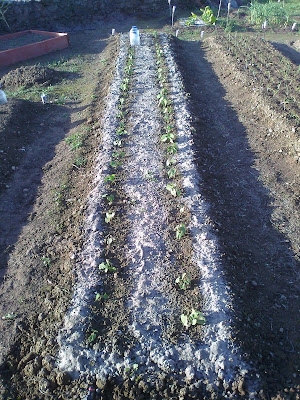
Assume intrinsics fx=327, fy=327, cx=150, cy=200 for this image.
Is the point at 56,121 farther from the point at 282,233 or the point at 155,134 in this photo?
the point at 282,233

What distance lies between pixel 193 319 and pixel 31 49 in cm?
1240

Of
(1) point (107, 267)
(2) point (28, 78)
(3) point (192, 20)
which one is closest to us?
(1) point (107, 267)

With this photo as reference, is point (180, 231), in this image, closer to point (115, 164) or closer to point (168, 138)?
point (115, 164)

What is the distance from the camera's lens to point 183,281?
4.46 m

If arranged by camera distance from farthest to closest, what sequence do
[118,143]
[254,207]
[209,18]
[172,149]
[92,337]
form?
[209,18] < [118,143] < [172,149] < [254,207] < [92,337]

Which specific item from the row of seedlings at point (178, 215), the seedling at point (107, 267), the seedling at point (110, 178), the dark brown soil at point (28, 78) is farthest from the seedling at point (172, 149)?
the dark brown soil at point (28, 78)

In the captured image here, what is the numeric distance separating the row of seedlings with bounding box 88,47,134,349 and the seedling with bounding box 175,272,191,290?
0.77m

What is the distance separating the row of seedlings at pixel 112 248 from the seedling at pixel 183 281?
0.77m

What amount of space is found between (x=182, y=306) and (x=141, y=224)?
160cm

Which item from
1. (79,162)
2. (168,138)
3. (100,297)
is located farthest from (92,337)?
(168,138)

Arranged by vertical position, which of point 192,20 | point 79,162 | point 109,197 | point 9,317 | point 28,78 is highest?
point 192,20

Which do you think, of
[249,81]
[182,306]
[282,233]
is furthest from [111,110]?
[182,306]

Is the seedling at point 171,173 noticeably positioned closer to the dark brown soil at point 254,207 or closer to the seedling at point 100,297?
the dark brown soil at point 254,207

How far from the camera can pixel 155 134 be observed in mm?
7621
